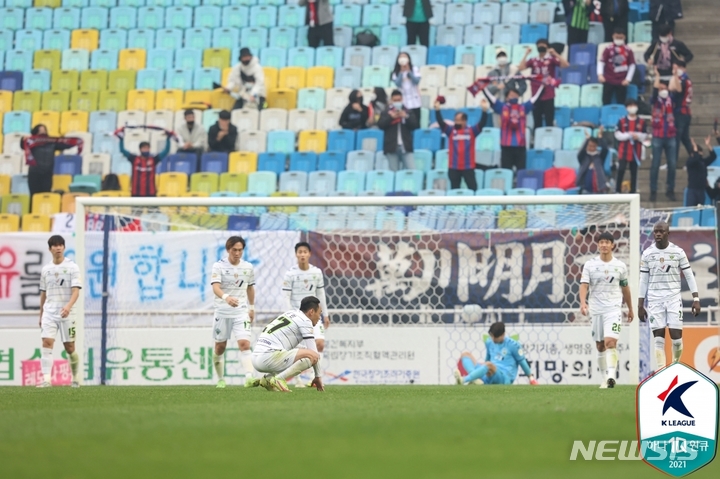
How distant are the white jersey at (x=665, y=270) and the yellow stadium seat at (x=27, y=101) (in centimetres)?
1569

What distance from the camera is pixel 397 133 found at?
22.3 meters

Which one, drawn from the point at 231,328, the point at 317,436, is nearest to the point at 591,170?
the point at 231,328

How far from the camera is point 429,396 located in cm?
1193

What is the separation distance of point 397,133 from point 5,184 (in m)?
7.78

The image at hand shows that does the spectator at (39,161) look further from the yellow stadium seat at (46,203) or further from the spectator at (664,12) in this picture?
the spectator at (664,12)

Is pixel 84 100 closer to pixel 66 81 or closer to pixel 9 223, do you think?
pixel 66 81

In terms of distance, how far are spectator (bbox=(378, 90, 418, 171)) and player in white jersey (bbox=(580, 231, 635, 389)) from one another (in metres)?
8.24

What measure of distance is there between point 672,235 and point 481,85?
6.17 meters

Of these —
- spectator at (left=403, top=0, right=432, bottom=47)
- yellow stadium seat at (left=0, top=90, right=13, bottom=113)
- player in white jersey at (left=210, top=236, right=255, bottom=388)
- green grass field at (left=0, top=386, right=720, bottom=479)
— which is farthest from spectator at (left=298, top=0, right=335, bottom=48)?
green grass field at (left=0, top=386, right=720, bottom=479)

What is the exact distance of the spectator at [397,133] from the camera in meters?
22.1

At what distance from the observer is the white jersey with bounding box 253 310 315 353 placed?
12508 millimetres

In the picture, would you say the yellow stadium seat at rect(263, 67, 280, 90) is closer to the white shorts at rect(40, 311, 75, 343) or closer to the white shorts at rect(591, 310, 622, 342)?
the white shorts at rect(40, 311, 75, 343)

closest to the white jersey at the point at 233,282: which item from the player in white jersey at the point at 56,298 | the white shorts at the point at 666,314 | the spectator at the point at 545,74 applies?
the player in white jersey at the point at 56,298

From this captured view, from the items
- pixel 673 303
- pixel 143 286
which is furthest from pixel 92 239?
pixel 673 303
